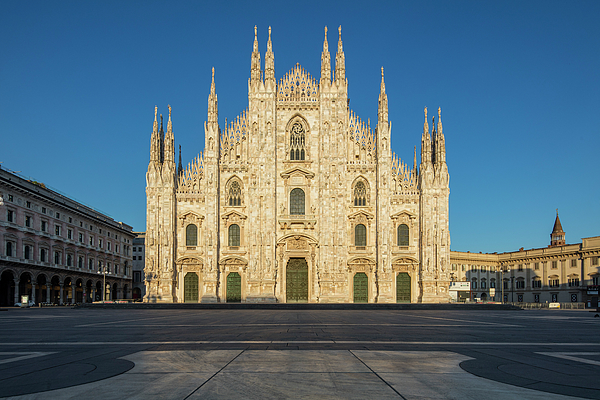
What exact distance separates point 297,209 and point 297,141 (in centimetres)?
703

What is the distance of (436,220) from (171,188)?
1034 inches

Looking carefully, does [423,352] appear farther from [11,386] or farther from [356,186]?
[356,186]

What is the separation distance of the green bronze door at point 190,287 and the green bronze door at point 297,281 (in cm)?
915

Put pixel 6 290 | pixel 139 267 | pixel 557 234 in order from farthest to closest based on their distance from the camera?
pixel 557 234, pixel 139 267, pixel 6 290

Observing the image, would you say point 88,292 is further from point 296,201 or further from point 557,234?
point 557,234

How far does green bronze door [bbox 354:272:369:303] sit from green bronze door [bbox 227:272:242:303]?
1145 cm

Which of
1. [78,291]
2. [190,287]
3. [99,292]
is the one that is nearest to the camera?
[190,287]

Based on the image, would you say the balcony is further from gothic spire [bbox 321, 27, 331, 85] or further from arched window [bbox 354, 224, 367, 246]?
gothic spire [bbox 321, 27, 331, 85]

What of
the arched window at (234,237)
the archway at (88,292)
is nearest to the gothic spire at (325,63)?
the arched window at (234,237)

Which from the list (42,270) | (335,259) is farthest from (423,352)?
(42,270)

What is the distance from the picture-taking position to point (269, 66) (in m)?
51.0

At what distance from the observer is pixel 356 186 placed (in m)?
50.8

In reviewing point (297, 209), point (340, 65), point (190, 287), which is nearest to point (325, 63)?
point (340, 65)

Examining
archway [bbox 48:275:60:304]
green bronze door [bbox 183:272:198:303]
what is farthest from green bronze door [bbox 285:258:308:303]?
archway [bbox 48:275:60:304]
